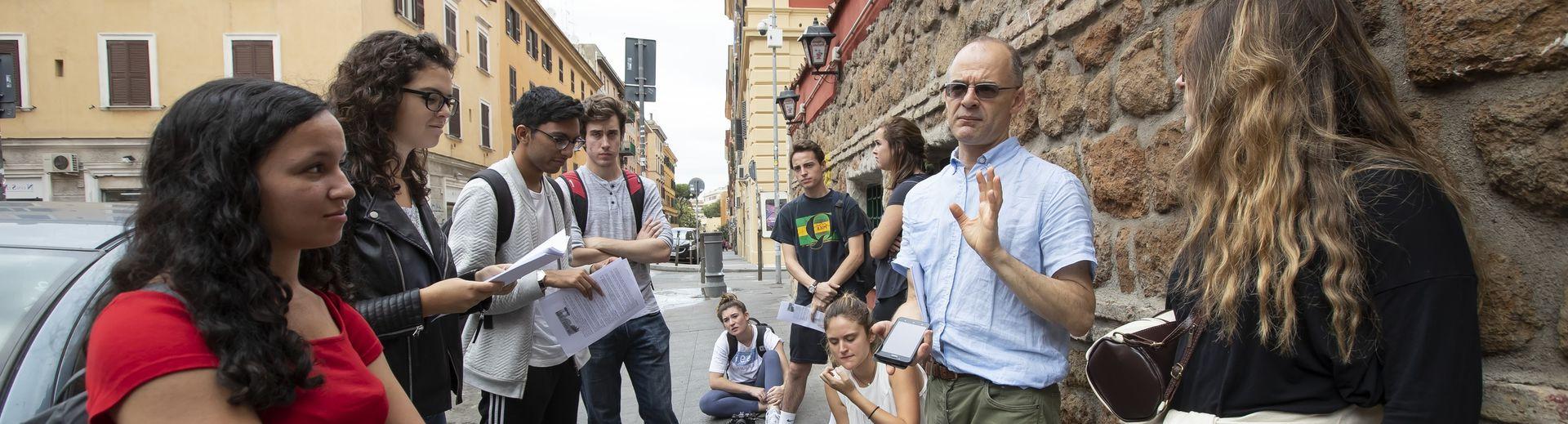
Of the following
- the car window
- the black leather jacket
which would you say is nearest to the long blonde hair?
the black leather jacket

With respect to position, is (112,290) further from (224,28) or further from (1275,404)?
(224,28)

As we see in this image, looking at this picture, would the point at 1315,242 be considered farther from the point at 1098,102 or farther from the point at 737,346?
the point at 737,346

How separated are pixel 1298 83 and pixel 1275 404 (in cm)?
56

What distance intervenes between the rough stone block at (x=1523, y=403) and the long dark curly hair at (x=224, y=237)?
1928 millimetres

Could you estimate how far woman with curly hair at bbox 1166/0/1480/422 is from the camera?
46.9 inches

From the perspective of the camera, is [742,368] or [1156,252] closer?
[1156,252]

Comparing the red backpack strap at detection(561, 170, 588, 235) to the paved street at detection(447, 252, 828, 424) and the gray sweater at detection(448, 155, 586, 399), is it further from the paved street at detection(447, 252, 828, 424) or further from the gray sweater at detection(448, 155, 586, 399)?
the paved street at detection(447, 252, 828, 424)

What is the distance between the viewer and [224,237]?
45.0 inches

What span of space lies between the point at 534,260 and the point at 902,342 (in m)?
1.01

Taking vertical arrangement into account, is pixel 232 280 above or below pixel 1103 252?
above

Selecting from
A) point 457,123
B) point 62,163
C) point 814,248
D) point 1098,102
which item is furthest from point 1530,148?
point 457,123

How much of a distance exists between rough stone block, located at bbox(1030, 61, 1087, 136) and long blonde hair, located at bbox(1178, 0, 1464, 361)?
156 centimetres

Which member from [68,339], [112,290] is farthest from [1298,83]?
[68,339]

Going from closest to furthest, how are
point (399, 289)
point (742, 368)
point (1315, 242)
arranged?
1. point (1315, 242)
2. point (399, 289)
3. point (742, 368)
